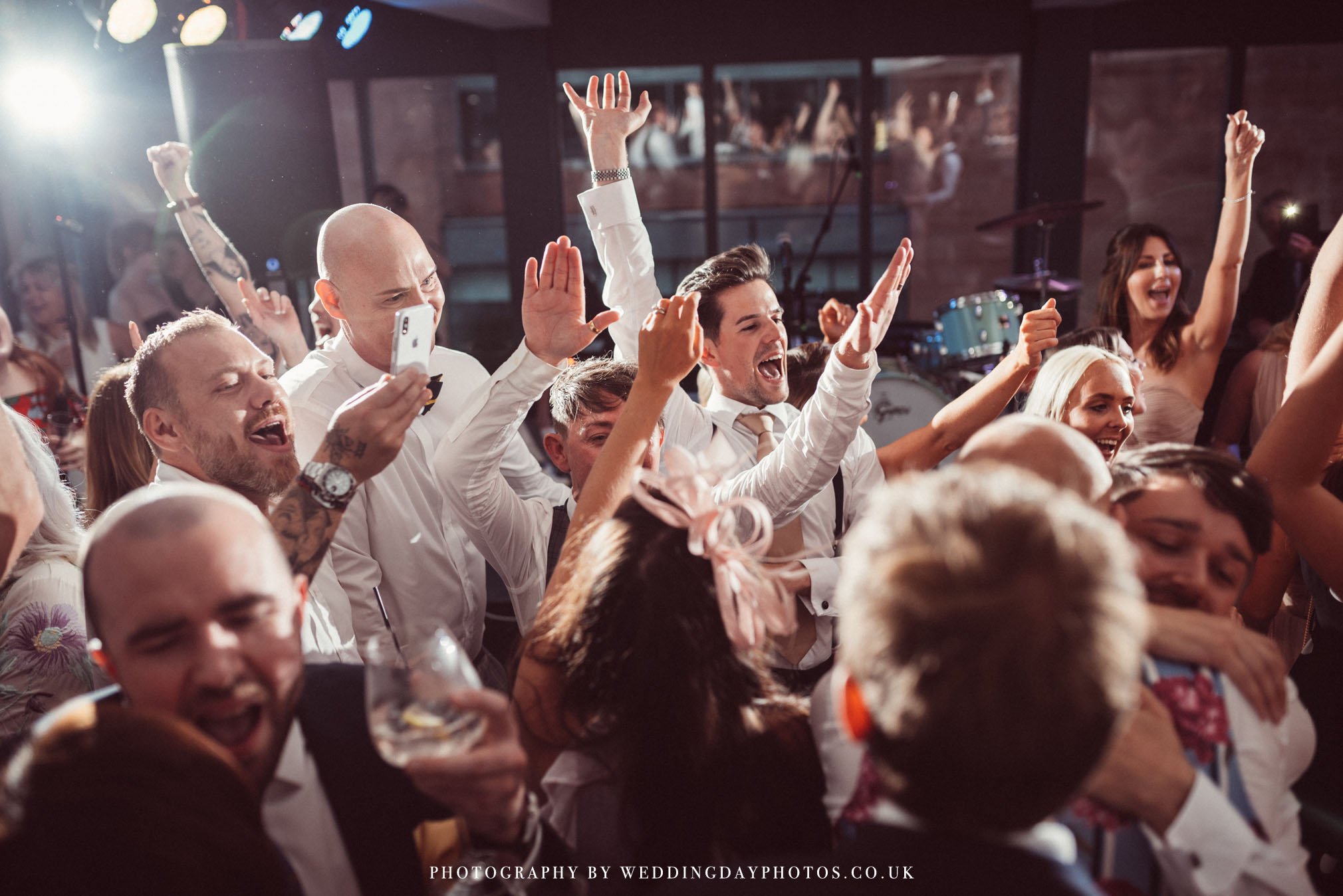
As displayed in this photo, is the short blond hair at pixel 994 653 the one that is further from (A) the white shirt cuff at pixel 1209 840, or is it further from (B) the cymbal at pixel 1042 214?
(B) the cymbal at pixel 1042 214

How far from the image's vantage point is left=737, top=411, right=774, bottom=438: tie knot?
2.35m

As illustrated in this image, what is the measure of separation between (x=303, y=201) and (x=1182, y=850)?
3817 millimetres

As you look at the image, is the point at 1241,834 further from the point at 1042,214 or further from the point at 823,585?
the point at 1042,214

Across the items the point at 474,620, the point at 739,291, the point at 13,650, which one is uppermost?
the point at 739,291

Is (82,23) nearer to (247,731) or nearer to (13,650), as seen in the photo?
(13,650)

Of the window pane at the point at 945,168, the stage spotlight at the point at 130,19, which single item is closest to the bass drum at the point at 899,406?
the window pane at the point at 945,168

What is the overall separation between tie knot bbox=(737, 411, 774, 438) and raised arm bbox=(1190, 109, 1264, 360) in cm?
158

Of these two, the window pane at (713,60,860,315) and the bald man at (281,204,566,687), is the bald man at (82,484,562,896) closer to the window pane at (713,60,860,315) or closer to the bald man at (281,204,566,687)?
the bald man at (281,204,566,687)

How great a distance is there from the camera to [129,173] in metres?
6.47

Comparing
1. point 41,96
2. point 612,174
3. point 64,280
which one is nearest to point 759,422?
point 612,174

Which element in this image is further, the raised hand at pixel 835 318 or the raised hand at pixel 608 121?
the raised hand at pixel 608 121

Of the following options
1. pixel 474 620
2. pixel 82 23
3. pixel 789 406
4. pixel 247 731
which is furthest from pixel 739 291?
pixel 82 23

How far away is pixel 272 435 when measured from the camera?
1.78m

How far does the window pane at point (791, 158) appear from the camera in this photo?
7059mm
